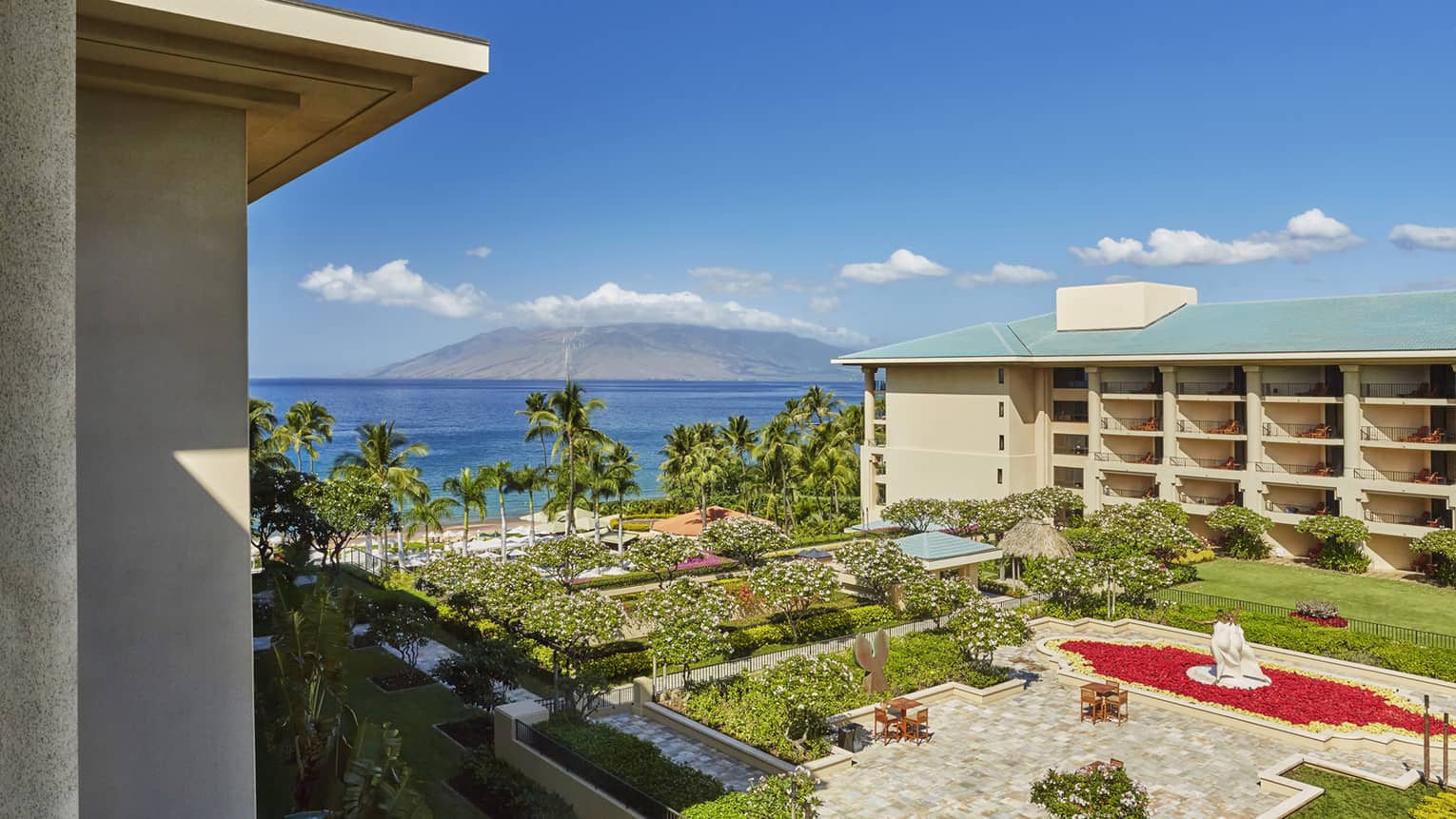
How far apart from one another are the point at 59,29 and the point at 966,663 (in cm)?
2565

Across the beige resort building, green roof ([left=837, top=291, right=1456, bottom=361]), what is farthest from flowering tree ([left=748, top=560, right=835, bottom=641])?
green roof ([left=837, top=291, right=1456, bottom=361])

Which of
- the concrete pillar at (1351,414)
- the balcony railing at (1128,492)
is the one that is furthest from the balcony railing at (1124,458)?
the concrete pillar at (1351,414)

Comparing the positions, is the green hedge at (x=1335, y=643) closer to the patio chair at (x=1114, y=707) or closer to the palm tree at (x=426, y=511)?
the patio chair at (x=1114, y=707)

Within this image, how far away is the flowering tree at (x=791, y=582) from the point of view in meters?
28.1

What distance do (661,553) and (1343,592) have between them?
1041 inches

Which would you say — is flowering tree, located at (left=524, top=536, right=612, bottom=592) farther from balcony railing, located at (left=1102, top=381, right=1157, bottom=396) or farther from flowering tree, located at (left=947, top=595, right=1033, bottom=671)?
balcony railing, located at (left=1102, top=381, right=1157, bottom=396)

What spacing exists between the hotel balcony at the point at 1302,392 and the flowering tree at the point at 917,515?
1640 cm

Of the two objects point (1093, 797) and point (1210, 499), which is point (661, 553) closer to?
point (1093, 797)

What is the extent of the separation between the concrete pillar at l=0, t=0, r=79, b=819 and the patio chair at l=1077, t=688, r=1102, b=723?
22566 millimetres

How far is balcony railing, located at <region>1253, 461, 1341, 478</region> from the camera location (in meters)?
42.5

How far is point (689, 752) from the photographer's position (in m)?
20.0

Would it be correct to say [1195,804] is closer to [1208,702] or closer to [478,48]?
[1208,702]

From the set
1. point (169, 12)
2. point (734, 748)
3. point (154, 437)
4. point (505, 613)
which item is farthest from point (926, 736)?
point (169, 12)

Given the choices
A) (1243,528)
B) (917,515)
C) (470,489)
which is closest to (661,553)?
(917,515)
